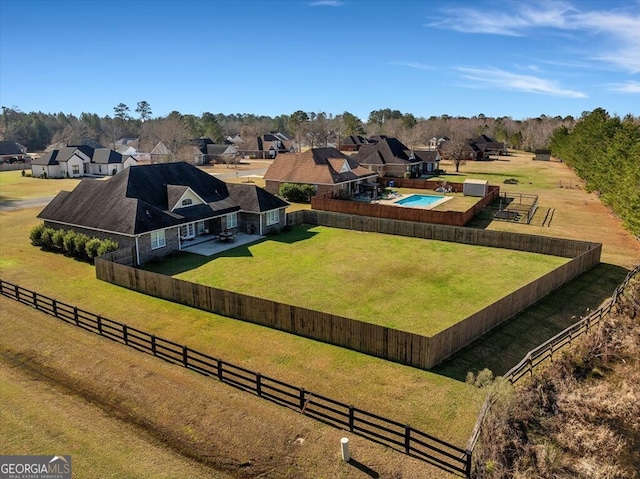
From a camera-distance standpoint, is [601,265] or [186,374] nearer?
[186,374]

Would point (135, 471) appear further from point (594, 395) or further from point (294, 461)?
point (594, 395)

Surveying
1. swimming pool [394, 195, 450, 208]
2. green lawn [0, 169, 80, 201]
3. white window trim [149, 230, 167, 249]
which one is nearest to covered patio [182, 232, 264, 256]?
white window trim [149, 230, 167, 249]

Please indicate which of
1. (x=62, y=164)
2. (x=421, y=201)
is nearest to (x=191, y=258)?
(x=421, y=201)

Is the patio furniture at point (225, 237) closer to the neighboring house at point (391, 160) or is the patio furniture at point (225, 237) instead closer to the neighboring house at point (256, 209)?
the neighboring house at point (256, 209)

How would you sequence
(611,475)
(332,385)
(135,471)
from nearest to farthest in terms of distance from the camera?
(135,471)
(611,475)
(332,385)

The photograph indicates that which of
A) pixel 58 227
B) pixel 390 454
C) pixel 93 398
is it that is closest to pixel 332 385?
pixel 390 454

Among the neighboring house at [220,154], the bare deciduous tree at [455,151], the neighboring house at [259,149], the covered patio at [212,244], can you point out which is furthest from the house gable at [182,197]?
the neighboring house at [259,149]
